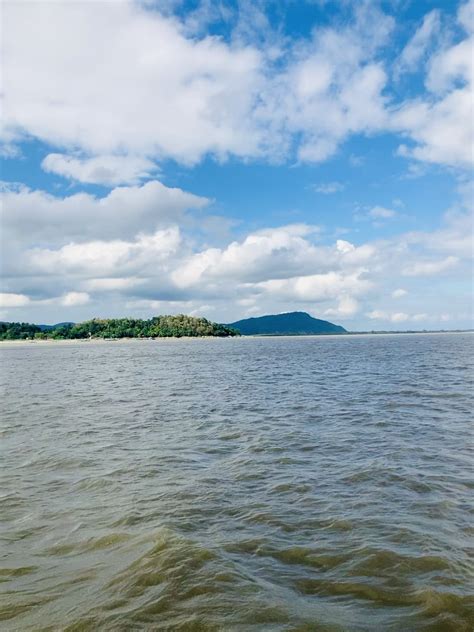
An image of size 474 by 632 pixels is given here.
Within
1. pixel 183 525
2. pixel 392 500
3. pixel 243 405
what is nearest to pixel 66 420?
pixel 243 405

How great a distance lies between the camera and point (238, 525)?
1055 cm

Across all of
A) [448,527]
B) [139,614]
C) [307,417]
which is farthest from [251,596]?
[307,417]

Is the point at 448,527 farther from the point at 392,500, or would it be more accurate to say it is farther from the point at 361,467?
the point at 361,467

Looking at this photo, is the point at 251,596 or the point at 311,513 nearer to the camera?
the point at 251,596

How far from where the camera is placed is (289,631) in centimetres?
648

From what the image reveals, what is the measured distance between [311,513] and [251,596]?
419cm

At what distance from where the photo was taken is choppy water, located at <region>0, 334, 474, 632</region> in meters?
7.08

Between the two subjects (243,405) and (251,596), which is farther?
(243,405)

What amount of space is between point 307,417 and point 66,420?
546 inches

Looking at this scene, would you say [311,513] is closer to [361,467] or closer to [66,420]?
[361,467]

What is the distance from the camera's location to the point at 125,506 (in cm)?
1188

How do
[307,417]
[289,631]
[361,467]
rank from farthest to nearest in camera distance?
[307,417] < [361,467] < [289,631]

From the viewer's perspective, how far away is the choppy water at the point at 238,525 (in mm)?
7078

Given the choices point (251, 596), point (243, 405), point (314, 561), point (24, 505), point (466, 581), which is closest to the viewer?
point (251, 596)
